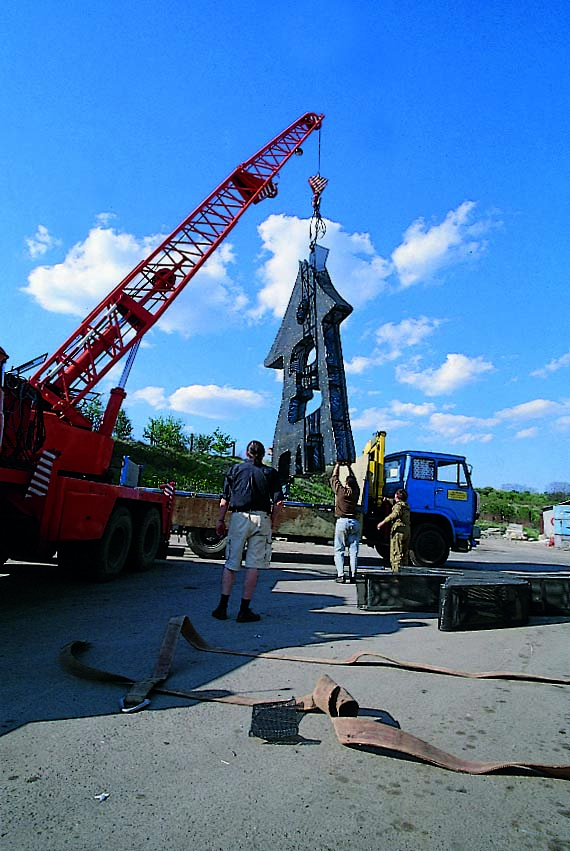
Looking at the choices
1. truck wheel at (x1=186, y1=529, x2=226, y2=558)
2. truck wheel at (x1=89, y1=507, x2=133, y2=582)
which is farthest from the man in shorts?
truck wheel at (x1=186, y1=529, x2=226, y2=558)

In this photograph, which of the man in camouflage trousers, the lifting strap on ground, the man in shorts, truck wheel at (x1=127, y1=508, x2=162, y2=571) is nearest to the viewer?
the lifting strap on ground

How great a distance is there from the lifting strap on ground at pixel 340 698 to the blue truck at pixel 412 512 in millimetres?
7476

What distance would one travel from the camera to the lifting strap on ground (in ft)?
7.59

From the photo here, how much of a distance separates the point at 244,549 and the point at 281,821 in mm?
3510

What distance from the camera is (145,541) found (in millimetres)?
9031

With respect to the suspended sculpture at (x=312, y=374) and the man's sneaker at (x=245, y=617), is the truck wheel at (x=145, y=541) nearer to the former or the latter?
the man's sneaker at (x=245, y=617)

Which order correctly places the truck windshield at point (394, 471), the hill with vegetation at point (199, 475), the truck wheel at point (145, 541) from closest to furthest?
the truck wheel at point (145, 541) → the truck windshield at point (394, 471) → the hill with vegetation at point (199, 475)

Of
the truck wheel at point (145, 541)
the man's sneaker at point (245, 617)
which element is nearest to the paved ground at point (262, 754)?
the man's sneaker at point (245, 617)

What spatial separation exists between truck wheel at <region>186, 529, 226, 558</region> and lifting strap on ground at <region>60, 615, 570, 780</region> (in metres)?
7.61

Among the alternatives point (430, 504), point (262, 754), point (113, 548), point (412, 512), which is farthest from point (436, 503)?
point (262, 754)

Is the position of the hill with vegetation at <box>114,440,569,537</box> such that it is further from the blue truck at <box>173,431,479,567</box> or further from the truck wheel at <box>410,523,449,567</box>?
Answer: the truck wheel at <box>410,523,449,567</box>

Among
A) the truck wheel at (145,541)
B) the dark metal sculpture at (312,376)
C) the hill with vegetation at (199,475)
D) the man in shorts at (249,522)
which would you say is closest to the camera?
the man in shorts at (249,522)

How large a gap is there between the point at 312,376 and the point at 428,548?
720 centimetres

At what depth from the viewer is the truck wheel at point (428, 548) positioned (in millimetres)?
11602
